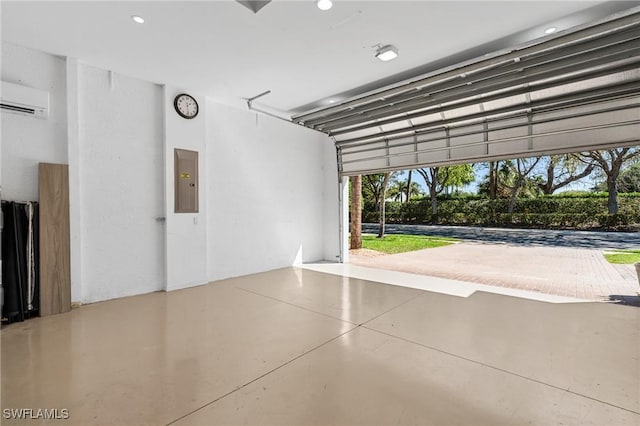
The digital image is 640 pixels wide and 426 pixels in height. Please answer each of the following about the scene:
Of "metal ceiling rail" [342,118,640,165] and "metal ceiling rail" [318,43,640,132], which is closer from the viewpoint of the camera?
"metal ceiling rail" [318,43,640,132]

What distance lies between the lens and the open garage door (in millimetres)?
3357

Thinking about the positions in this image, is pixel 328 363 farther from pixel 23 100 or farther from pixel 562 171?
pixel 562 171

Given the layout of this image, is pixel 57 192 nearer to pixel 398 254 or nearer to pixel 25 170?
pixel 25 170

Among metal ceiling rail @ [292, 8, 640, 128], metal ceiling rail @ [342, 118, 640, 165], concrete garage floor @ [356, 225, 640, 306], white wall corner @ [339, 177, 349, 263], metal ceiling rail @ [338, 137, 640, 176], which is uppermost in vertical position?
metal ceiling rail @ [292, 8, 640, 128]

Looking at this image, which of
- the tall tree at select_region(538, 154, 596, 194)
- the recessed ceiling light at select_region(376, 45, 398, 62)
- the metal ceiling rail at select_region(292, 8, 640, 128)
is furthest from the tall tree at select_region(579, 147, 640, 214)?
the recessed ceiling light at select_region(376, 45, 398, 62)

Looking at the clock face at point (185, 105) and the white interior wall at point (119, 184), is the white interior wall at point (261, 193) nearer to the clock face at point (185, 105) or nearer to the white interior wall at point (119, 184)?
the clock face at point (185, 105)

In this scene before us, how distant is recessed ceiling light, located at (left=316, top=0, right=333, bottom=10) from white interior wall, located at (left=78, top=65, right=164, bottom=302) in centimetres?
325

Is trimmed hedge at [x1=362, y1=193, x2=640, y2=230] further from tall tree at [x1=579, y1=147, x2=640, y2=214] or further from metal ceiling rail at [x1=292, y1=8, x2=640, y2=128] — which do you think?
metal ceiling rail at [x1=292, y1=8, x2=640, y2=128]

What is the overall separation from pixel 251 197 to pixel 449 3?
15.0ft

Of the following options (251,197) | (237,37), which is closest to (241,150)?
(251,197)

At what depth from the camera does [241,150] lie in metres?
5.94

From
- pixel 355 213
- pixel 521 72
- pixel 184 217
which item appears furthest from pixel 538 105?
pixel 355 213

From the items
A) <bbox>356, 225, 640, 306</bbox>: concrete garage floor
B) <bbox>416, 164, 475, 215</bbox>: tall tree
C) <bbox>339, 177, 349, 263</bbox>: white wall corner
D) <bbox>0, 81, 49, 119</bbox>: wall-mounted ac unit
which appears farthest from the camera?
<bbox>416, 164, 475, 215</bbox>: tall tree

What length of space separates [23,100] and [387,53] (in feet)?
14.9
